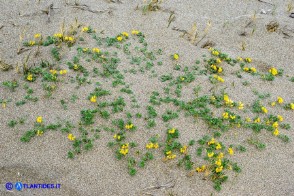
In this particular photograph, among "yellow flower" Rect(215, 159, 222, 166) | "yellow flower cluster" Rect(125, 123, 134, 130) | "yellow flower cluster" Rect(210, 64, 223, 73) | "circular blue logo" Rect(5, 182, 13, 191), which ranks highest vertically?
"yellow flower cluster" Rect(210, 64, 223, 73)

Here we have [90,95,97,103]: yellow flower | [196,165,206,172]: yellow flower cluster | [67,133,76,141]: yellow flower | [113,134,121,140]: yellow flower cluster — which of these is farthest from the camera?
[90,95,97,103]: yellow flower

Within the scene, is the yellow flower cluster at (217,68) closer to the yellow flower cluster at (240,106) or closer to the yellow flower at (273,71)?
the yellow flower cluster at (240,106)

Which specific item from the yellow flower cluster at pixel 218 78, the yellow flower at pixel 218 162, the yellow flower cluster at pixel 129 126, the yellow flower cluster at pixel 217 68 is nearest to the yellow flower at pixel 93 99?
the yellow flower cluster at pixel 129 126

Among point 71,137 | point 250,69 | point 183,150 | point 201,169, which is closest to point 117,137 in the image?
point 71,137

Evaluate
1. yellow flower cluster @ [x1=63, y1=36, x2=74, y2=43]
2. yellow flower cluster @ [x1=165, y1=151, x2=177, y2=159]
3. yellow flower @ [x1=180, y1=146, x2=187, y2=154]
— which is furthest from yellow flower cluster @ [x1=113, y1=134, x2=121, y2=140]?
yellow flower cluster @ [x1=63, y1=36, x2=74, y2=43]

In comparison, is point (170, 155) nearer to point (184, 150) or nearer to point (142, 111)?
point (184, 150)

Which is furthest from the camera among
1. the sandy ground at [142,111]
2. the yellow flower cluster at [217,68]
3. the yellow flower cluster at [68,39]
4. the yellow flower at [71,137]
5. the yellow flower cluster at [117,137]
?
the yellow flower cluster at [68,39]

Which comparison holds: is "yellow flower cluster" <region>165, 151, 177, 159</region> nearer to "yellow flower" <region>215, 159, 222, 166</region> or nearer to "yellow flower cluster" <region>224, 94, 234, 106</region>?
"yellow flower" <region>215, 159, 222, 166</region>

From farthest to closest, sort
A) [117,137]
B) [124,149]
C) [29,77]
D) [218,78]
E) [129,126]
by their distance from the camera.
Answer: [218,78], [29,77], [129,126], [117,137], [124,149]
